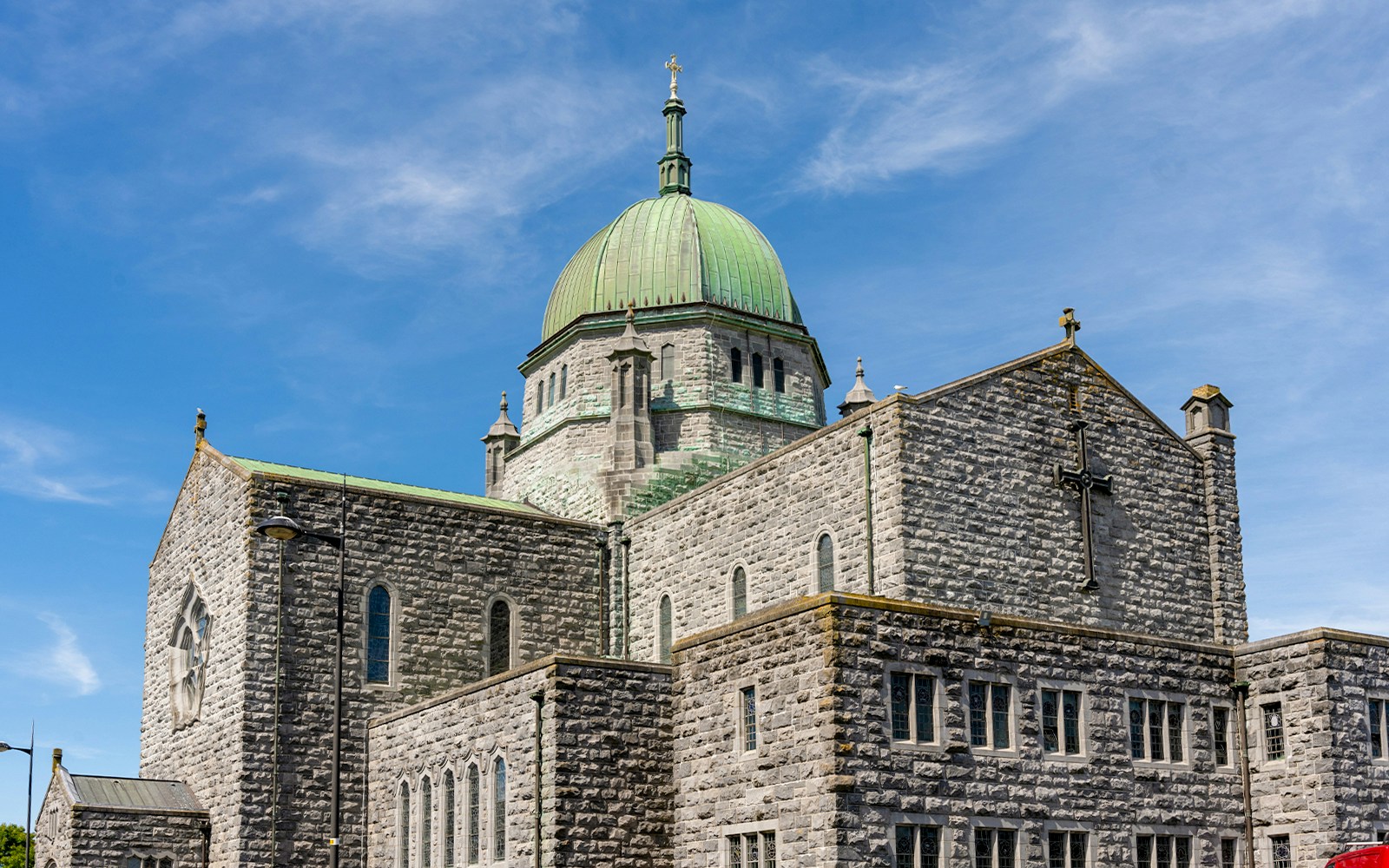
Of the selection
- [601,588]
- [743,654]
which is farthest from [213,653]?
[743,654]

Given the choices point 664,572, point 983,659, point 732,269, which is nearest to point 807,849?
point 983,659

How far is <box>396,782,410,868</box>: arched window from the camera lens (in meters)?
34.1

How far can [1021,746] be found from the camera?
27406 millimetres

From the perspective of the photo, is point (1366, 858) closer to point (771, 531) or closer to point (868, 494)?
point (868, 494)

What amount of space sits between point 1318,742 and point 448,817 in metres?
16.9

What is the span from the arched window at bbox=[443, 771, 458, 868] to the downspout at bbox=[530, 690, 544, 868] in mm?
3469

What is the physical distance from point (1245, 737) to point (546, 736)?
13.2 meters

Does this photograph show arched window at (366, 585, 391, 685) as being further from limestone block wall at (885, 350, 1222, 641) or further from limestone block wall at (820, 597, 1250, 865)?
limestone block wall at (820, 597, 1250, 865)

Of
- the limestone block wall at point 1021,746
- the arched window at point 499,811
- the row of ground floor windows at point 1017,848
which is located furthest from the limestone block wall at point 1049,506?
the arched window at point 499,811

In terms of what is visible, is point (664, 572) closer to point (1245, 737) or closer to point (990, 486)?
point (990, 486)

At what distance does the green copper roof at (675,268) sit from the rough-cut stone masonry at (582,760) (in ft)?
57.1

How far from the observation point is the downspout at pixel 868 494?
3131 cm

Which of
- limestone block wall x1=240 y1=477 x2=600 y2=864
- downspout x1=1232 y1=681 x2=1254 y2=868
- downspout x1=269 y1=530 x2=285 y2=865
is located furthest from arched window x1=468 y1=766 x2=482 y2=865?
downspout x1=1232 y1=681 x2=1254 y2=868

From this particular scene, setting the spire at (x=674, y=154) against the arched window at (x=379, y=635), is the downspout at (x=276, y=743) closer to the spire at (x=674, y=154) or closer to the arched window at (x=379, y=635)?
the arched window at (x=379, y=635)
